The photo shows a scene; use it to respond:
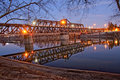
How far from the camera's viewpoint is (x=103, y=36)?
8362 cm

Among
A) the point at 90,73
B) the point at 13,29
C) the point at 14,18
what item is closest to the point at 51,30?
the point at 13,29

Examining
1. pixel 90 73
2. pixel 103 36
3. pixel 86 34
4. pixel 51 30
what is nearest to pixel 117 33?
pixel 103 36

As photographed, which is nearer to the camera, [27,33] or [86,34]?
[27,33]

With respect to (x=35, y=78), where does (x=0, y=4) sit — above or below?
above

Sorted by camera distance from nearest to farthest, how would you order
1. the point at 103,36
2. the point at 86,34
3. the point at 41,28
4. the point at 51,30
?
the point at 41,28 → the point at 51,30 → the point at 103,36 → the point at 86,34

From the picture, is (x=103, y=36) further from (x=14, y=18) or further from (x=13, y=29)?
(x=14, y=18)

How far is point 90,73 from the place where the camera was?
525 cm

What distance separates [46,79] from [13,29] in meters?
35.7

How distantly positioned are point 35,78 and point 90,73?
3.09 metres

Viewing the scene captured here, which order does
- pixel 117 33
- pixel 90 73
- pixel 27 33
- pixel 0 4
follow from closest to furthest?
pixel 90 73 < pixel 0 4 < pixel 27 33 < pixel 117 33

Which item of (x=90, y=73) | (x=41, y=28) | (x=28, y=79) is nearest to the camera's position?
(x=28, y=79)

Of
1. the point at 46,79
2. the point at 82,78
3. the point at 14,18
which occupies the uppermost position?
the point at 14,18

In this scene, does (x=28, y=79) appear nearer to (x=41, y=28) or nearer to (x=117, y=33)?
(x=41, y=28)

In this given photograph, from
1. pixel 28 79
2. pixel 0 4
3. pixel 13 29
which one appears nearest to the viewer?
pixel 28 79
